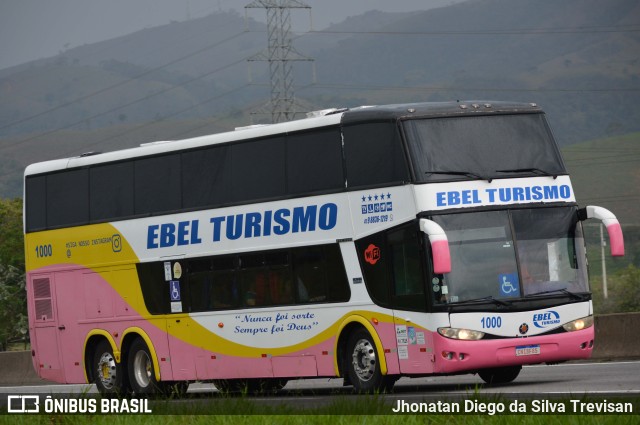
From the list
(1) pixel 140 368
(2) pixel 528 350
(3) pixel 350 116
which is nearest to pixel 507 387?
(2) pixel 528 350

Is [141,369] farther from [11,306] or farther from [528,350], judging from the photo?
[11,306]

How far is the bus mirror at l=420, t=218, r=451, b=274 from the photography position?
59.7 ft

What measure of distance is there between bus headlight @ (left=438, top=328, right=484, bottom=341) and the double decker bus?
3cm

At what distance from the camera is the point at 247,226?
22016 millimetres

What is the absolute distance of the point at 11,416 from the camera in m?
16.1

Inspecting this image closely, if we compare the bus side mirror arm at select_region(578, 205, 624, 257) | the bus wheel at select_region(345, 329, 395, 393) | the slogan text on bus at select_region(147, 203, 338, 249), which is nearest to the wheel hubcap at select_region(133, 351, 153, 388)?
the slogan text on bus at select_region(147, 203, 338, 249)

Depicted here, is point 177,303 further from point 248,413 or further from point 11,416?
point 248,413

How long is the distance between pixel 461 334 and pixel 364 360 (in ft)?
5.87

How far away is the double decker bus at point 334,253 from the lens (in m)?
19.1

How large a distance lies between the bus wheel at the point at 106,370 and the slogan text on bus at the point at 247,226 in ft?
7.43

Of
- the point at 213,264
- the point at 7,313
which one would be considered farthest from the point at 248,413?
the point at 7,313

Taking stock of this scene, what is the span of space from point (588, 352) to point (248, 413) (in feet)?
21.4

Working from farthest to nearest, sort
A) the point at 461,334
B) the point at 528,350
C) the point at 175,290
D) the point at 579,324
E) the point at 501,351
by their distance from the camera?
1. the point at 175,290
2. the point at 579,324
3. the point at 528,350
4. the point at 501,351
5. the point at 461,334

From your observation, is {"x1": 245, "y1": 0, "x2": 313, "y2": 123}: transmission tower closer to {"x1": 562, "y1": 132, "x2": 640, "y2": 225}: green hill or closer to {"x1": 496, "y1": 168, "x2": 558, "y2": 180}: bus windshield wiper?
{"x1": 496, "y1": 168, "x2": 558, "y2": 180}: bus windshield wiper
